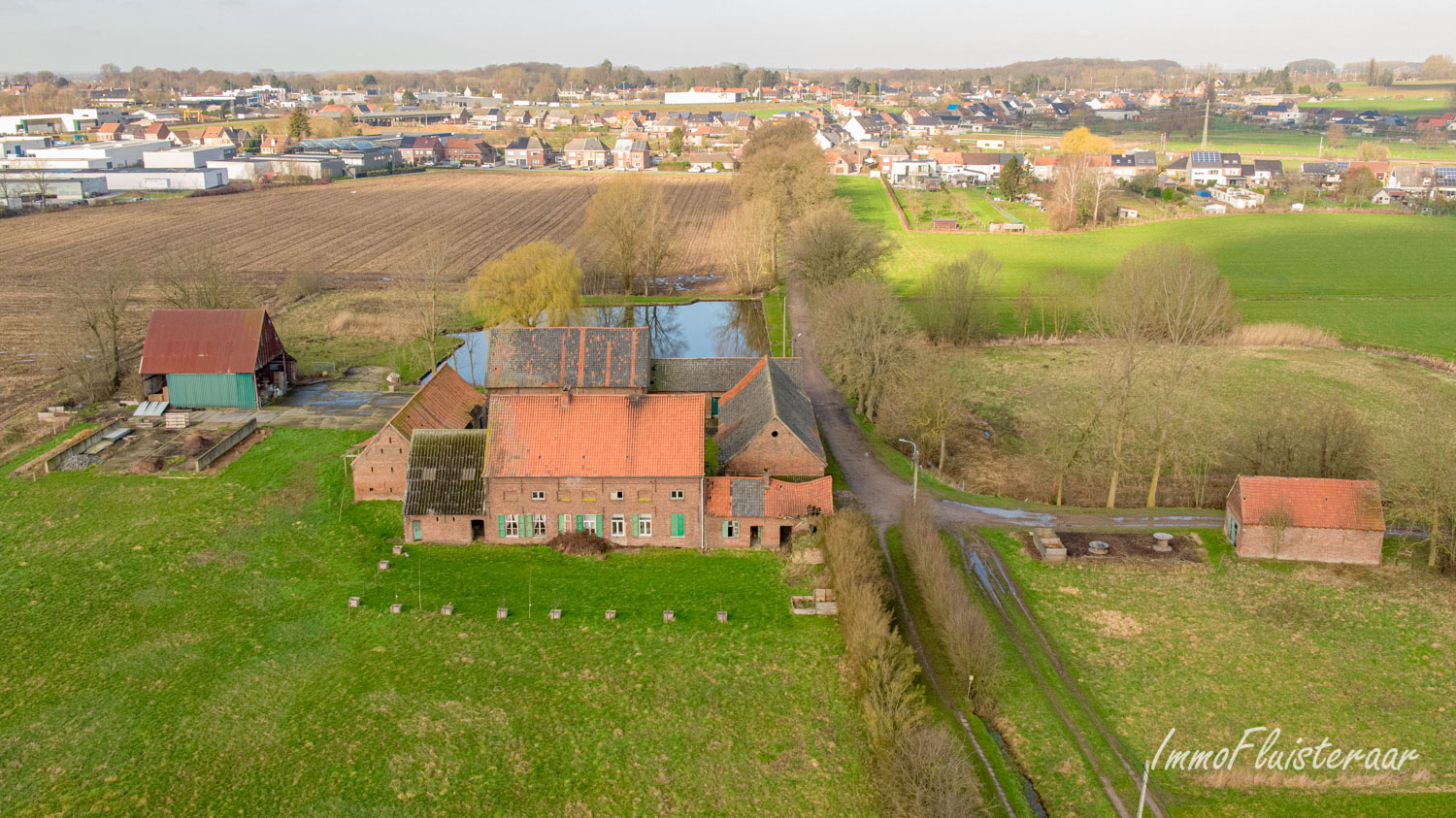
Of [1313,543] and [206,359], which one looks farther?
[206,359]

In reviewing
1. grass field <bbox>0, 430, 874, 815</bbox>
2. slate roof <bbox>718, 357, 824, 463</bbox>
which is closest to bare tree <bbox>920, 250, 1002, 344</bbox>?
slate roof <bbox>718, 357, 824, 463</bbox>

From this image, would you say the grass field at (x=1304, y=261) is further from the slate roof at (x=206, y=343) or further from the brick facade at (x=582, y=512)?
the slate roof at (x=206, y=343)

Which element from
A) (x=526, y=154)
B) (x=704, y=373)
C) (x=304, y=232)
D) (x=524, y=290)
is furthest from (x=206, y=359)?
(x=526, y=154)

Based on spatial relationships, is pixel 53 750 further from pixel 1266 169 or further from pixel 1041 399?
pixel 1266 169

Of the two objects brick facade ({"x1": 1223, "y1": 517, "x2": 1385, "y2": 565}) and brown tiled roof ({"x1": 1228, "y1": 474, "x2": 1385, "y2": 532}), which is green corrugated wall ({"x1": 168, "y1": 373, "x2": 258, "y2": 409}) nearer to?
brown tiled roof ({"x1": 1228, "y1": 474, "x2": 1385, "y2": 532})

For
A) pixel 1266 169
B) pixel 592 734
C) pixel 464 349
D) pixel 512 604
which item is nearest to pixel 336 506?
pixel 512 604

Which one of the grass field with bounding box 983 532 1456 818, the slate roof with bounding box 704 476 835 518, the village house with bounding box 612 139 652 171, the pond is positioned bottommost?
the grass field with bounding box 983 532 1456 818

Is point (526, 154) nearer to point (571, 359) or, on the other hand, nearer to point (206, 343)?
point (206, 343)
